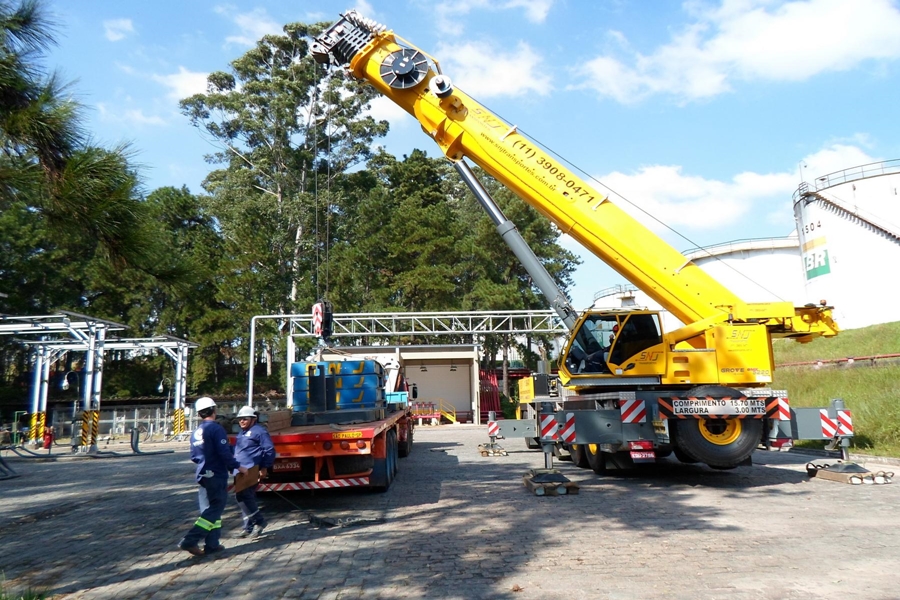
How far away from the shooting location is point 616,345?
11109mm

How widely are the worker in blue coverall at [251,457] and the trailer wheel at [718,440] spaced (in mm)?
6018

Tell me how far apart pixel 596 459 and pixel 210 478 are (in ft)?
25.0

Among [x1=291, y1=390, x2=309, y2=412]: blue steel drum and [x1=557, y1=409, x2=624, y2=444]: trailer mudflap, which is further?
[x1=291, y1=390, x2=309, y2=412]: blue steel drum

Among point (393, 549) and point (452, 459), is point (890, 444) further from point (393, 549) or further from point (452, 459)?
point (393, 549)

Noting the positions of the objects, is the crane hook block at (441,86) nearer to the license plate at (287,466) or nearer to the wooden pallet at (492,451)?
the license plate at (287,466)

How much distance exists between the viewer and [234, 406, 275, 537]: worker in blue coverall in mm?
7566

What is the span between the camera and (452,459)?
52.2 feet

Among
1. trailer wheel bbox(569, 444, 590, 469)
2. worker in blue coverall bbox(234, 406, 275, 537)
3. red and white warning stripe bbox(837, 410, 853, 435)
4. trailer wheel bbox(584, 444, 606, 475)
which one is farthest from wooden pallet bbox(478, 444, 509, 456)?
worker in blue coverall bbox(234, 406, 275, 537)

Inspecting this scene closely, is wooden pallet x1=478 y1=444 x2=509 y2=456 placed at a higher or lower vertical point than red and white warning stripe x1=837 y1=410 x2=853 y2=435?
lower

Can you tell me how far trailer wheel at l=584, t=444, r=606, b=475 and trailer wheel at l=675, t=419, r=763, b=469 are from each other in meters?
2.21

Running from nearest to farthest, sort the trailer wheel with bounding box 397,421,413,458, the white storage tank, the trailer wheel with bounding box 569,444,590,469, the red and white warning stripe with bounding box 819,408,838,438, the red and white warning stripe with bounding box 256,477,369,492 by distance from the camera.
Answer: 1. the red and white warning stripe with bounding box 256,477,369,492
2. the red and white warning stripe with bounding box 819,408,838,438
3. the trailer wheel with bounding box 569,444,590,469
4. the trailer wheel with bounding box 397,421,413,458
5. the white storage tank

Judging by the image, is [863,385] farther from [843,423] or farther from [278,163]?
[278,163]

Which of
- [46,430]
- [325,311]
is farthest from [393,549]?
[46,430]

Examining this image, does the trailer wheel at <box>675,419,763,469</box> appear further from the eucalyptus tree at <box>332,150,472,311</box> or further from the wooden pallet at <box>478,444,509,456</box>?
the eucalyptus tree at <box>332,150,472,311</box>
